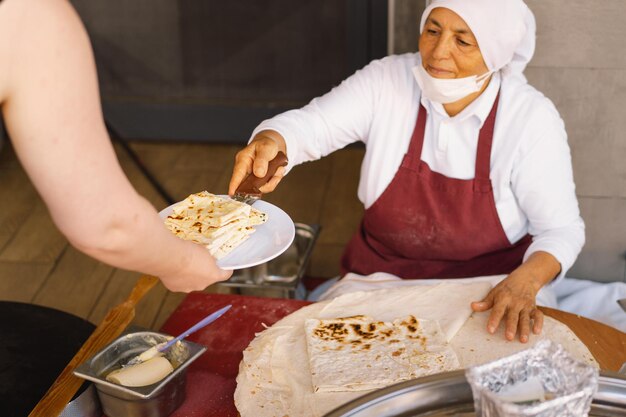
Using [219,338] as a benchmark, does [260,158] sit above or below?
above

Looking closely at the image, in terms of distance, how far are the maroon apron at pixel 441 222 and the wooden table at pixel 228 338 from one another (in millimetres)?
424

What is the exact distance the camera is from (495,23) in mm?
2178

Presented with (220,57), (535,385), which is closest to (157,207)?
(220,57)

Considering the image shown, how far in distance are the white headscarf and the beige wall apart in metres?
0.34

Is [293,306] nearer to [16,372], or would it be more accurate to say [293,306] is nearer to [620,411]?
[16,372]

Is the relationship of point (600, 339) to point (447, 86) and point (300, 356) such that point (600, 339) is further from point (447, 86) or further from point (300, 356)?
point (447, 86)

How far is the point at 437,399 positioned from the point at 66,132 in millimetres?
641

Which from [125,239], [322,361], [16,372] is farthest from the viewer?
[16,372]

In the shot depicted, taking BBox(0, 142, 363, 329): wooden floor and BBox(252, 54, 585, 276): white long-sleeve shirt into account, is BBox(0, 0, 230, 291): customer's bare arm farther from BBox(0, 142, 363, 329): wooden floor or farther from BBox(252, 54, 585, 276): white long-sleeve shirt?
BBox(0, 142, 363, 329): wooden floor

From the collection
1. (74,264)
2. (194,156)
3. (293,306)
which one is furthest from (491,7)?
(194,156)

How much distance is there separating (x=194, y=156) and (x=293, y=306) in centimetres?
289

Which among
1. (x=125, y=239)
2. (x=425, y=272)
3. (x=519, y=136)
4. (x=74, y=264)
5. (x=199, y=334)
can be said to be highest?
(x=125, y=239)

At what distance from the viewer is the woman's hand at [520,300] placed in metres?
1.82

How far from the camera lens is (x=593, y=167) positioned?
2713mm
